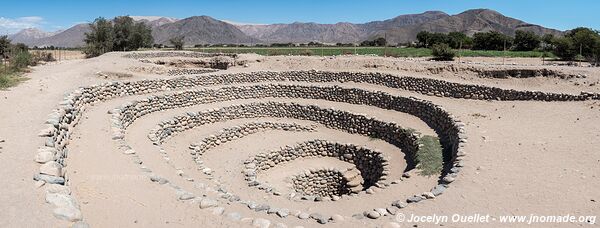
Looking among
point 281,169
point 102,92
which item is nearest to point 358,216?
point 281,169

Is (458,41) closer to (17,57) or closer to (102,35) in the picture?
(102,35)

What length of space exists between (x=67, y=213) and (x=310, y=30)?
166 meters

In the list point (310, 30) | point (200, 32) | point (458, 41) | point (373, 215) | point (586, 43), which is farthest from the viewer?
point (310, 30)

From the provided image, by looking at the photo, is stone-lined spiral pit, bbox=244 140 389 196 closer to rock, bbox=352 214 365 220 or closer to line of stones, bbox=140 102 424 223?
line of stones, bbox=140 102 424 223

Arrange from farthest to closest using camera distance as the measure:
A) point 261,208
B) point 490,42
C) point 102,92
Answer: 1. point 490,42
2. point 102,92
3. point 261,208

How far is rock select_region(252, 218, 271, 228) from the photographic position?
21.1 feet

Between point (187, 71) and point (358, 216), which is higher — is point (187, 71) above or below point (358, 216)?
above

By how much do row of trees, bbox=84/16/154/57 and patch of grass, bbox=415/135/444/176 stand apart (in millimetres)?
35738

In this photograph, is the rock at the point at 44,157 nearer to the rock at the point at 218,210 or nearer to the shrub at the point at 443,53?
the rock at the point at 218,210

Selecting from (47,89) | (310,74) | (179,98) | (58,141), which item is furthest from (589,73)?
(47,89)

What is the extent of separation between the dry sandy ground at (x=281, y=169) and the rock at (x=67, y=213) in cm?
11

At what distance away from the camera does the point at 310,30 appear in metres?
168

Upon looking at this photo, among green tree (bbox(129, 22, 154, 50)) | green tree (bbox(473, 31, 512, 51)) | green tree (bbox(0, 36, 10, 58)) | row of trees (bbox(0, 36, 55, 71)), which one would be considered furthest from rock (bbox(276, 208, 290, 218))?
green tree (bbox(473, 31, 512, 51))

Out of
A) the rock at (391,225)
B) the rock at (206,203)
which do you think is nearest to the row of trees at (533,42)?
the rock at (391,225)
